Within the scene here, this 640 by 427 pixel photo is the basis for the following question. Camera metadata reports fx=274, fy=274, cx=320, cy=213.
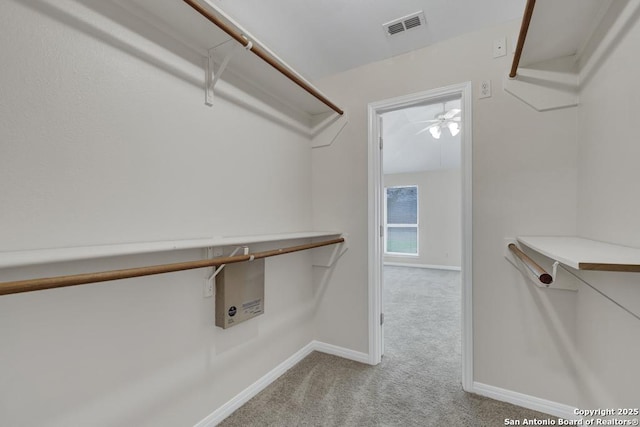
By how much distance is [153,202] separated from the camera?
1.32 m

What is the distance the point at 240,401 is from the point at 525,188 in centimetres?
227

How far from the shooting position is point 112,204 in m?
1.17

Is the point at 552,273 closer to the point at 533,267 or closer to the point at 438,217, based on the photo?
the point at 533,267

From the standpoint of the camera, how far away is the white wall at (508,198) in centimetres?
165

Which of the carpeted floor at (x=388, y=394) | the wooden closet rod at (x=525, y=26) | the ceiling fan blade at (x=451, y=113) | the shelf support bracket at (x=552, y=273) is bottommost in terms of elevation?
the carpeted floor at (x=388, y=394)

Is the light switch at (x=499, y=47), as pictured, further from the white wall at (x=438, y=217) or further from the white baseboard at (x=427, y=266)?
the white baseboard at (x=427, y=266)

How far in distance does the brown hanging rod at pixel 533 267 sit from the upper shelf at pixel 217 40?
5.57 ft

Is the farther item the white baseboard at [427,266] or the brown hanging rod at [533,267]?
the white baseboard at [427,266]

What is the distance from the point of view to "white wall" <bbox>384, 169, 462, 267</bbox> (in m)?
6.14

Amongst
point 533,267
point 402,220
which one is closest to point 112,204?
point 533,267

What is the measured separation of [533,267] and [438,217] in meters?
5.29

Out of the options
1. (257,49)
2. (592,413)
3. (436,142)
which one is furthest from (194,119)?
(436,142)

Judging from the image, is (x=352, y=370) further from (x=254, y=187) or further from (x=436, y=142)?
(x=436, y=142)

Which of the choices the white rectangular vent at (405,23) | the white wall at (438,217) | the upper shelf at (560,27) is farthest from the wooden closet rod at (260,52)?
the white wall at (438,217)
